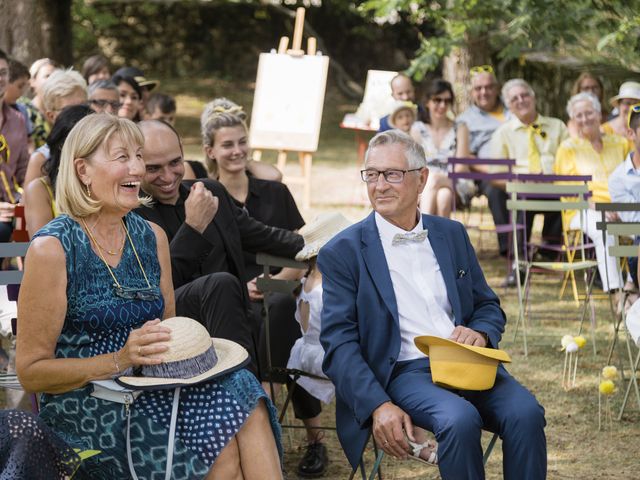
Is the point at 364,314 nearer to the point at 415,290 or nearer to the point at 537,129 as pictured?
the point at 415,290

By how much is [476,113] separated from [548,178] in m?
2.26

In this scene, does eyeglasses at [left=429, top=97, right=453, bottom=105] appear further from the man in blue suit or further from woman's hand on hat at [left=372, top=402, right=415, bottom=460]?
woman's hand on hat at [left=372, top=402, right=415, bottom=460]

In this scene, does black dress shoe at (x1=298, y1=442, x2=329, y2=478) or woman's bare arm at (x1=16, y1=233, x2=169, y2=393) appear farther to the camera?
black dress shoe at (x1=298, y1=442, x2=329, y2=478)

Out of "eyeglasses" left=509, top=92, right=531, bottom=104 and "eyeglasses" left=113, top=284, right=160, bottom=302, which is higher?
"eyeglasses" left=509, top=92, right=531, bottom=104

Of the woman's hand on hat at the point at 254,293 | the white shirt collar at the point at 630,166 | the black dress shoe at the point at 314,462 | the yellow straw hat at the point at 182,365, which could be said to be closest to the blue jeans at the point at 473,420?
the yellow straw hat at the point at 182,365

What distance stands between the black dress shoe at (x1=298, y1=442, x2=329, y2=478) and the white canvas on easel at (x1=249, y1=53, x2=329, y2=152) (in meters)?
7.50

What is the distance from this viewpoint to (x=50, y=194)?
4.67 metres

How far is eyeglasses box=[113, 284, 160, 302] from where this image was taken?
3.29 meters

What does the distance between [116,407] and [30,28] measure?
783 centimetres

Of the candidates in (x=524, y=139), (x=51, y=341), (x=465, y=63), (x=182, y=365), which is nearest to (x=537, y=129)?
(x=524, y=139)

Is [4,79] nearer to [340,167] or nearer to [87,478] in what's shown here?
[87,478]

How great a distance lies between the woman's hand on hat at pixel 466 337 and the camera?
141 inches

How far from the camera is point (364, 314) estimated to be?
3641 millimetres

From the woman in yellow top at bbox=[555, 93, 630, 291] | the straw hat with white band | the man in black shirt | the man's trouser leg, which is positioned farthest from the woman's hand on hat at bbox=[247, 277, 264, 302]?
the woman in yellow top at bbox=[555, 93, 630, 291]
